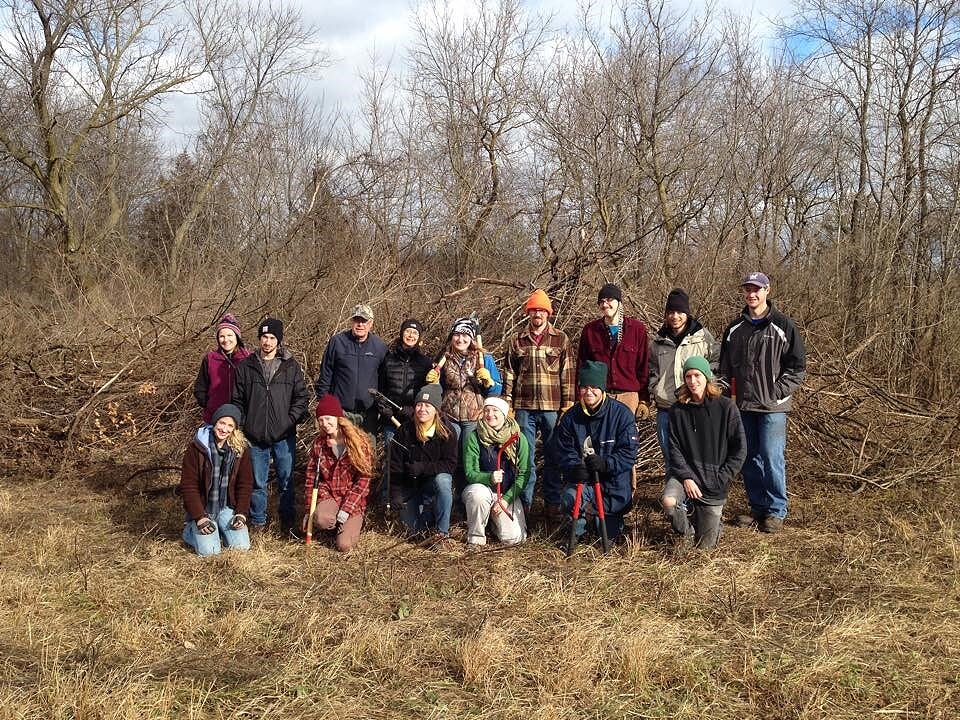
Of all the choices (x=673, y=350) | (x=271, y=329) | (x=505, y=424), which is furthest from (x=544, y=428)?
(x=271, y=329)

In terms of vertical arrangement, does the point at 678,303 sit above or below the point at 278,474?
above

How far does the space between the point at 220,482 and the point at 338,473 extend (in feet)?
2.49

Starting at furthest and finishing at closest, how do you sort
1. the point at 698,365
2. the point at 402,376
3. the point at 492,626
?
the point at 402,376
the point at 698,365
the point at 492,626

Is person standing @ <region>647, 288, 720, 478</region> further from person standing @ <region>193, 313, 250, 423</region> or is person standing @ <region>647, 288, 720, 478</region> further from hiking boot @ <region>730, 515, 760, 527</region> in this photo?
person standing @ <region>193, 313, 250, 423</region>

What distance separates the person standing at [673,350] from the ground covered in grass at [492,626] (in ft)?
2.93

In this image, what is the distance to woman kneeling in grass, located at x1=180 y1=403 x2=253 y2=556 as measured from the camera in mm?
5008

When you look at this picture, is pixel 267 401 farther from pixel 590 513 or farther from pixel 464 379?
pixel 590 513

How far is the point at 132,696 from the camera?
9.93 feet

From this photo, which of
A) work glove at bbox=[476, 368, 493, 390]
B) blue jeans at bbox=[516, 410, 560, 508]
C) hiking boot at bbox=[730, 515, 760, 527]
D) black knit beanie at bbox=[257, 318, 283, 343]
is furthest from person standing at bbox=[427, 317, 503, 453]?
hiking boot at bbox=[730, 515, 760, 527]

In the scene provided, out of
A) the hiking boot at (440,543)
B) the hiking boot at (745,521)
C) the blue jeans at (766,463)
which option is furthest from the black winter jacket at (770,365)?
the hiking boot at (440,543)

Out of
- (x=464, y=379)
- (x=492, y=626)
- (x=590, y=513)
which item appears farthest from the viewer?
(x=464, y=379)

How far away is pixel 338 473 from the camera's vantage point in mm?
5301

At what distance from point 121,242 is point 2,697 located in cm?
1541

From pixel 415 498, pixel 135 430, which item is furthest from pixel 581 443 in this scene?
pixel 135 430
